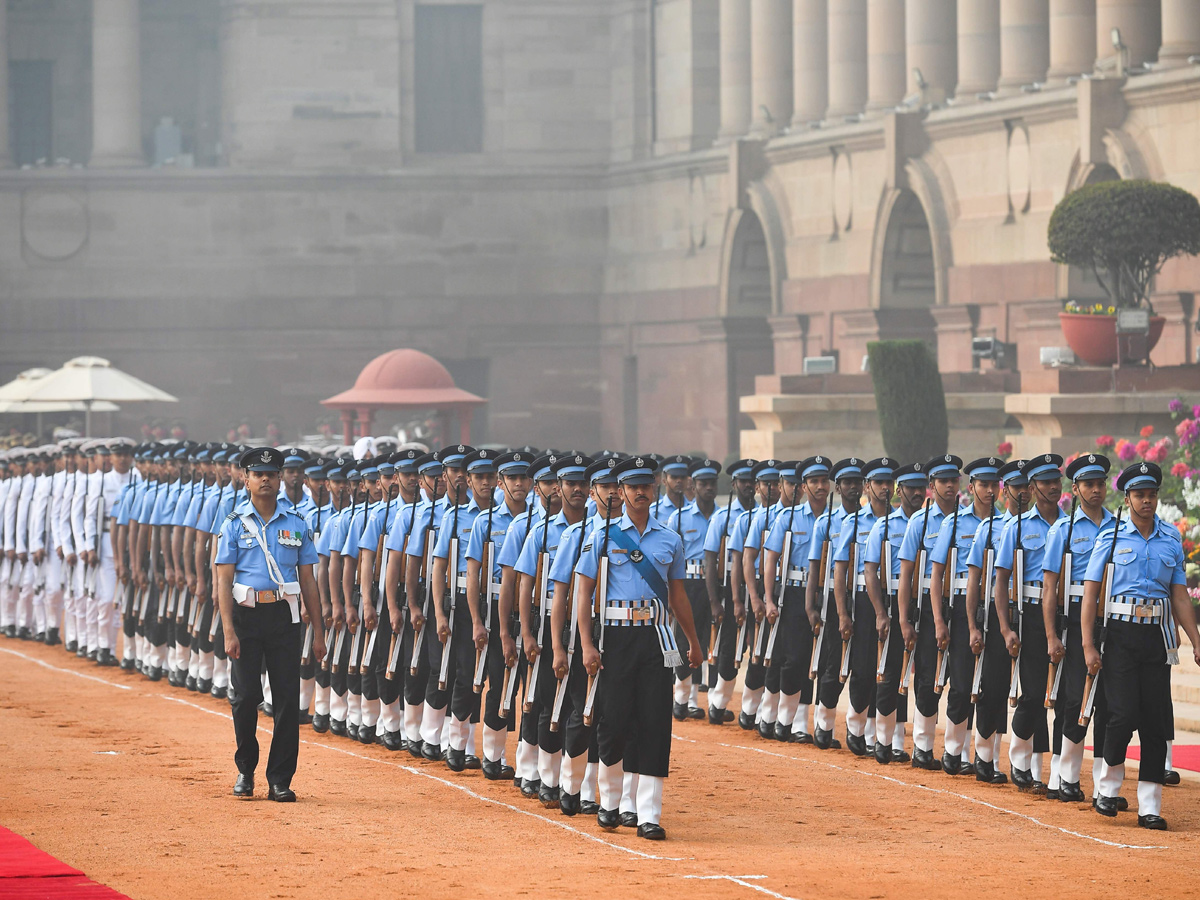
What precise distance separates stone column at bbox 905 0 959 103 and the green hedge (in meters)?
11.6

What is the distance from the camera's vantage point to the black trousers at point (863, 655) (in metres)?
15.6

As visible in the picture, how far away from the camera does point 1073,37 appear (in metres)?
33.8

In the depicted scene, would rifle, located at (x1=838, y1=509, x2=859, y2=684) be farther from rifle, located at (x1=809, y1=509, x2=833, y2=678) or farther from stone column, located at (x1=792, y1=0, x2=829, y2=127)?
stone column, located at (x1=792, y1=0, x2=829, y2=127)

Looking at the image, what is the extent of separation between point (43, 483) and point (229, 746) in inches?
394

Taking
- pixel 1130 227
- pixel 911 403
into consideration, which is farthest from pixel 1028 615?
pixel 911 403

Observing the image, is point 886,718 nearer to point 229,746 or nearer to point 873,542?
point 873,542

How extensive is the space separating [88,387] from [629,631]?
78.7ft

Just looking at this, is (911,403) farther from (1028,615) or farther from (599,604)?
(599,604)

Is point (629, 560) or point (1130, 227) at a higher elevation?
point (1130, 227)

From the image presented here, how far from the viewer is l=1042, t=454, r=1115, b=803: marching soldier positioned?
43.1 feet

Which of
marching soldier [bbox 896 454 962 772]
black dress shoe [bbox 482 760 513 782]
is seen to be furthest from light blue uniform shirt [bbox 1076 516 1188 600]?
black dress shoe [bbox 482 760 513 782]

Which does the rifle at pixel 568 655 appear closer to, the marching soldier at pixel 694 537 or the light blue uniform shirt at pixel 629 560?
the light blue uniform shirt at pixel 629 560

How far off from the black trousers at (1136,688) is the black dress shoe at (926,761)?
242cm

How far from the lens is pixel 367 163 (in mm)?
48688
